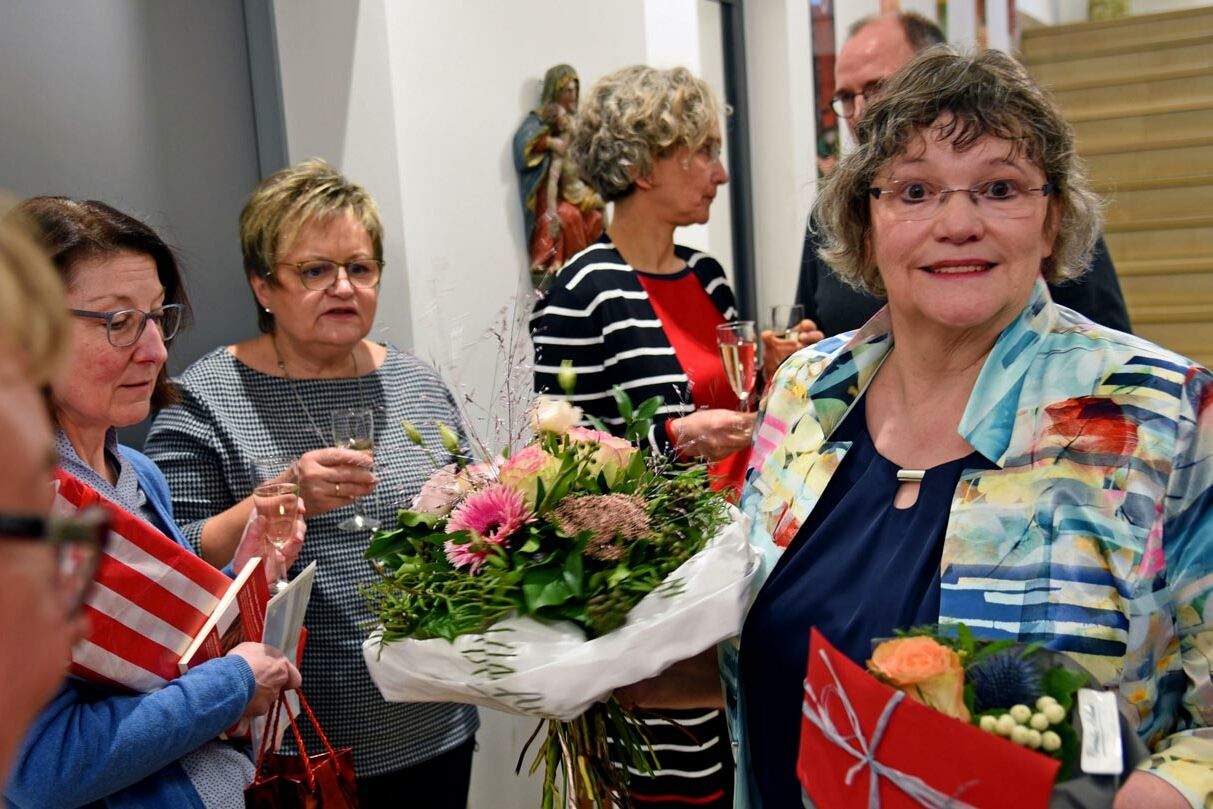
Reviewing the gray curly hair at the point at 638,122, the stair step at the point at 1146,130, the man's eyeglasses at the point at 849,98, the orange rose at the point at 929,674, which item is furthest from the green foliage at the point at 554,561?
the stair step at the point at 1146,130

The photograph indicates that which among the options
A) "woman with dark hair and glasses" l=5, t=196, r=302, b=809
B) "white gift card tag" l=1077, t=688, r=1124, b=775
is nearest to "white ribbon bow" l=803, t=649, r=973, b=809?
"white gift card tag" l=1077, t=688, r=1124, b=775

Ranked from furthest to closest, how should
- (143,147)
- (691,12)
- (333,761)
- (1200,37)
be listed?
(1200,37), (691,12), (143,147), (333,761)

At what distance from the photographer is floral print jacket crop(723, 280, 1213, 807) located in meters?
1.28

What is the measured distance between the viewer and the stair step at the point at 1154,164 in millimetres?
6438

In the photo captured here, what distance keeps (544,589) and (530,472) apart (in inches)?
6.5

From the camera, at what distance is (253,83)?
10.1 feet

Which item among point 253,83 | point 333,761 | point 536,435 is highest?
point 253,83

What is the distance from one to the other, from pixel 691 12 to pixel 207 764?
374cm

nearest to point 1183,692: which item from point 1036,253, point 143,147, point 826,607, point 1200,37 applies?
point 826,607

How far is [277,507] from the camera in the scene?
6.27ft

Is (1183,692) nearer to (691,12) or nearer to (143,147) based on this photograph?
(143,147)

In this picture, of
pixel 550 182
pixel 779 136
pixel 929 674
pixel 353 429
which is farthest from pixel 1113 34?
pixel 929 674

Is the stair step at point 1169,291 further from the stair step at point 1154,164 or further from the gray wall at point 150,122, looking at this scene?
the gray wall at point 150,122

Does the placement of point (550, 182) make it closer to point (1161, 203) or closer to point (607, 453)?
point (607, 453)
